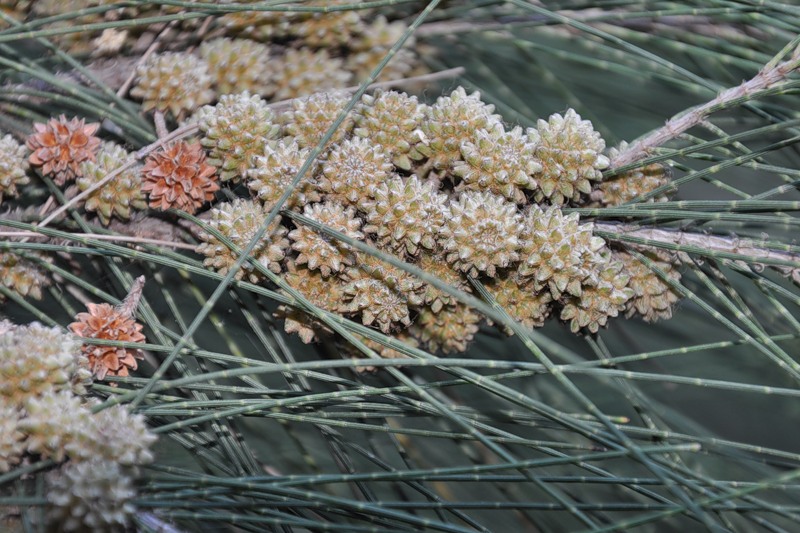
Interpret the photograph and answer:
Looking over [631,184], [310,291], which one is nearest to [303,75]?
[310,291]

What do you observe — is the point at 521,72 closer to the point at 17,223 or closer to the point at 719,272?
the point at 719,272

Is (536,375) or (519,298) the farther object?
(536,375)

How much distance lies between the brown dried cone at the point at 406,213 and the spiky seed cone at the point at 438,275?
3 cm

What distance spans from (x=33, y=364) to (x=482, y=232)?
0.39m

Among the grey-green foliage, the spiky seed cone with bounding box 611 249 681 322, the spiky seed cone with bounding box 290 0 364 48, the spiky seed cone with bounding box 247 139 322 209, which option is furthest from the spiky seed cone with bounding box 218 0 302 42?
the spiky seed cone with bounding box 611 249 681 322

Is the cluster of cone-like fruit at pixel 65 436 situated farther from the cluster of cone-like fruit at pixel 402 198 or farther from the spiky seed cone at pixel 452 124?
the spiky seed cone at pixel 452 124

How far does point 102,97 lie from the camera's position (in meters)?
0.85

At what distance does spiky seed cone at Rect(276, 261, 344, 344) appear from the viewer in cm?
73

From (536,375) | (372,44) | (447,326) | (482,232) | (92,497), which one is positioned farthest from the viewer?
(536,375)

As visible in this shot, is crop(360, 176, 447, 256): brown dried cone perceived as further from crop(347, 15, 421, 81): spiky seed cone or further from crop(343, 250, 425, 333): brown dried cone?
crop(347, 15, 421, 81): spiky seed cone

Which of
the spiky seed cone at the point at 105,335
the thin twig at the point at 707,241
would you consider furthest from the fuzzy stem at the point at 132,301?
the thin twig at the point at 707,241

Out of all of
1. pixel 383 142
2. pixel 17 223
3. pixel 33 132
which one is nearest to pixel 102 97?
pixel 33 132

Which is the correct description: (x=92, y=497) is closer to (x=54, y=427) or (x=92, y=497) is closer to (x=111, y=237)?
(x=54, y=427)

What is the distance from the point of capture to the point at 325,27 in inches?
34.7
